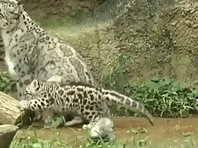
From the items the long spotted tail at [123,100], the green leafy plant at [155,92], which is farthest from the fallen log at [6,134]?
the green leafy plant at [155,92]

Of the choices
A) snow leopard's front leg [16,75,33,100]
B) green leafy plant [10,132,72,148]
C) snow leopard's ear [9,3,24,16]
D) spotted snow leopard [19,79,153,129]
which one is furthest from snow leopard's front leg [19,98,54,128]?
snow leopard's ear [9,3,24,16]

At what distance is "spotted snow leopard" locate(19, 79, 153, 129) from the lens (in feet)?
26.9

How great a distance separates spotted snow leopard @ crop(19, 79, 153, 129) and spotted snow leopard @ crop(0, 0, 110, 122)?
477 millimetres

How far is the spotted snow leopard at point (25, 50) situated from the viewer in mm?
8781

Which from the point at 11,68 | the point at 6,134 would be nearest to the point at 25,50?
the point at 11,68

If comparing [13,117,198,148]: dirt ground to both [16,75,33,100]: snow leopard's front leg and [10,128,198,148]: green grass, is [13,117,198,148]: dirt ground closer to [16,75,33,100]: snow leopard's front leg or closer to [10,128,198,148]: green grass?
[10,128,198,148]: green grass

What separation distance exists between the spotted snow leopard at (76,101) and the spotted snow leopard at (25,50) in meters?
0.48

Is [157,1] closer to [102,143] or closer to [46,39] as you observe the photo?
[46,39]

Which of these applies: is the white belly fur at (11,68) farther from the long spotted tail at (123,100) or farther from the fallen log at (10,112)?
the long spotted tail at (123,100)

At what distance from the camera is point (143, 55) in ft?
32.0

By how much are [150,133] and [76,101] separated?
2.87 ft

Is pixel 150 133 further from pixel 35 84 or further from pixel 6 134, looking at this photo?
pixel 6 134

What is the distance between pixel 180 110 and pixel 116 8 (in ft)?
5.35

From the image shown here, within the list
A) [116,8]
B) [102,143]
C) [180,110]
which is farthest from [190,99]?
[102,143]
